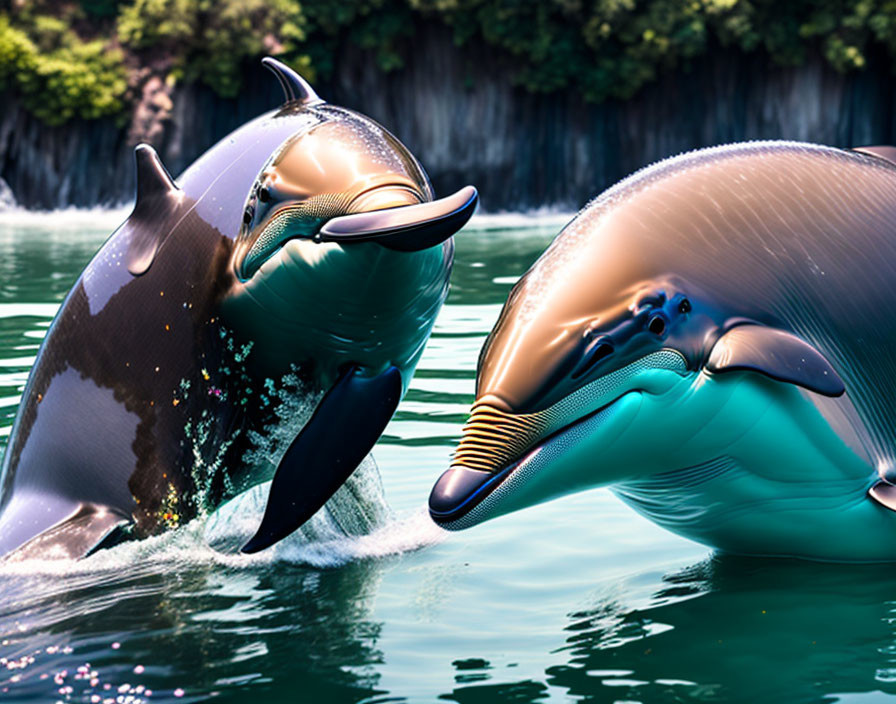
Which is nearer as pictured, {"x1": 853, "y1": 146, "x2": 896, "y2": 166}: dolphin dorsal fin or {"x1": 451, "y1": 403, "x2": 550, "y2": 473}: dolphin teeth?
{"x1": 451, "y1": 403, "x2": 550, "y2": 473}: dolphin teeth

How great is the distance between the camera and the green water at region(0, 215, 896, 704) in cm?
370

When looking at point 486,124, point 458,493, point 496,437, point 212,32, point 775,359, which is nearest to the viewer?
point 458,493

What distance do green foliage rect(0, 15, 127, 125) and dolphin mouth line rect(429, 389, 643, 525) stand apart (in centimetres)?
3379

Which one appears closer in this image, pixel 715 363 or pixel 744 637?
pixel 715 363

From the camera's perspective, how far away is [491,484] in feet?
11.7

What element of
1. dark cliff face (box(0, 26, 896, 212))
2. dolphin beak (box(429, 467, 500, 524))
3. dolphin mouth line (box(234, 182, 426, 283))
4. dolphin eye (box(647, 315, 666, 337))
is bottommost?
dark cliff face (box(0, 26, 896, 212))

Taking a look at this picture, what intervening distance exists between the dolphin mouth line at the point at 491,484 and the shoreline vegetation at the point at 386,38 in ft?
105

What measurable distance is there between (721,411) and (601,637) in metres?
0.82

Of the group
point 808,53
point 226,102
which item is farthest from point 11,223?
point 808,53

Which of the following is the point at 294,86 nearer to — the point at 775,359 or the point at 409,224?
the point at 409,224

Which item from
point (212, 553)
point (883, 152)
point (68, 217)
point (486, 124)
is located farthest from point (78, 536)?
point (486, 124)

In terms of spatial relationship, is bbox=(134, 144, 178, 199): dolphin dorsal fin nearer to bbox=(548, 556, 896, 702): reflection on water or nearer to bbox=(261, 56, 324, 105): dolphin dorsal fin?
bbox=(261, 56, 324, 105): dolphin dorsal fin

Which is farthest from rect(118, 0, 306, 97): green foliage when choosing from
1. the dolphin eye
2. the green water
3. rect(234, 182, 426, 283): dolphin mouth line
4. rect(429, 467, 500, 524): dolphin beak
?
→ rect(429, 467, 500, 524): dolphin beak

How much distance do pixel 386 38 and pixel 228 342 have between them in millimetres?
32820
